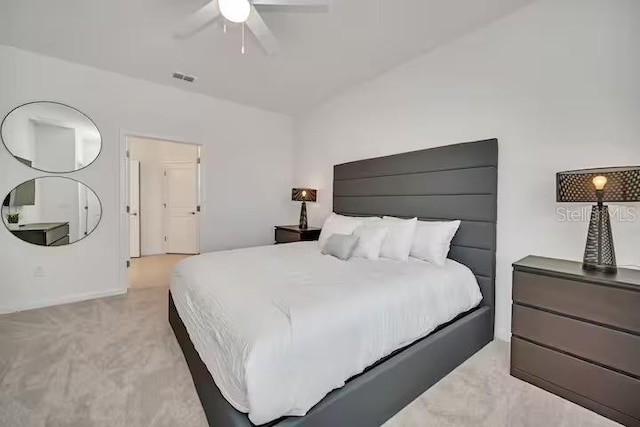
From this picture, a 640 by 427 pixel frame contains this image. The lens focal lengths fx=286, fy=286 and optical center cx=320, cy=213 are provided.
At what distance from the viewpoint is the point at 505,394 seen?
5.81 feet

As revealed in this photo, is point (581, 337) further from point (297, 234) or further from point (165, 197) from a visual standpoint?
point (165, 197)

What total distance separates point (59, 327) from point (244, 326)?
2.55 m

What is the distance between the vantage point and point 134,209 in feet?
19.6

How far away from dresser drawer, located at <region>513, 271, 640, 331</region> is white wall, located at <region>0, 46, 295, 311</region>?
3.82 metres

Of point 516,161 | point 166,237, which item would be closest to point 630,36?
Result: point 516,161

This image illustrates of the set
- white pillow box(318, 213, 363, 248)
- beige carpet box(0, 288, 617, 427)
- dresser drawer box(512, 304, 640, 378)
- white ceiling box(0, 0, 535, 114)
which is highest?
white ceiling box(0, 0, 535, 114)

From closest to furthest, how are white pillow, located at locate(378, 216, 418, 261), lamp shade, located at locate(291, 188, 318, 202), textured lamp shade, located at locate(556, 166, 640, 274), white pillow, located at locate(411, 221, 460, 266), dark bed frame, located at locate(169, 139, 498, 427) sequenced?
dark bed frame, located at locate(169, 139, 498, 427)
textured lamp shade, located at locate(556, 166, 640, 274)
white pillow, located at locate(411, 221, 460, 266)
white pillow, located at locate(378, 216, 418, 261)
lamp shade, located at locate(291, 188, 318, 202)

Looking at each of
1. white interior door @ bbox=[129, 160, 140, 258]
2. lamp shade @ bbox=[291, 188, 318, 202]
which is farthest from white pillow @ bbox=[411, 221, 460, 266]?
white interior door @ bbox=[129, 160, 140, 258]

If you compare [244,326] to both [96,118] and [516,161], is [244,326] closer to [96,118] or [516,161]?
[516,161]

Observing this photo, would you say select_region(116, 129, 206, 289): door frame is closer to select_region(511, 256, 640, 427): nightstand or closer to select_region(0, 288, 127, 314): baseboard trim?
select_region(0, 288, 127, 314): baseboard trim

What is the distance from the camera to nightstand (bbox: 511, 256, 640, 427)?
5.05 ft

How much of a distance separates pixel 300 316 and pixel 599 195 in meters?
1.91

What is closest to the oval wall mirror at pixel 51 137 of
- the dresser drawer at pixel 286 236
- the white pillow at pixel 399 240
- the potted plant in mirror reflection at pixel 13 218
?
the potted plant in mirror reflection at pixel 13 218

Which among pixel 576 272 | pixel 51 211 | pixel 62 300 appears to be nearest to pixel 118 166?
pixel 51 211
